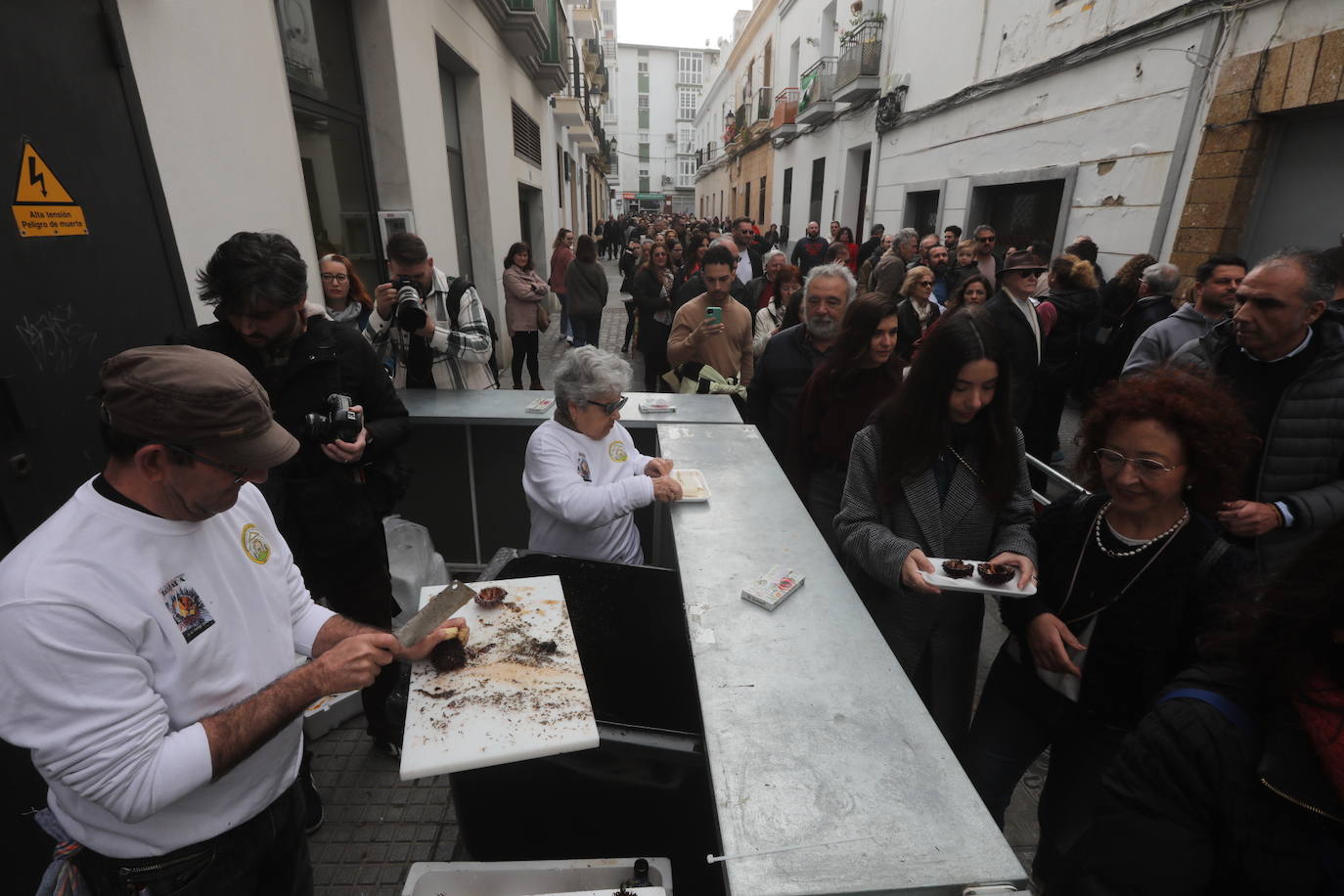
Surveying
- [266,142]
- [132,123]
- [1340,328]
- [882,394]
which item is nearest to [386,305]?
[266,142]

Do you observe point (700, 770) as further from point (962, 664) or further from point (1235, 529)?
point (1235, 529)

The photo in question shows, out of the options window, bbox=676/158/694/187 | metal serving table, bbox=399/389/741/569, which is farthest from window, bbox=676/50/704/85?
metal serving table, bbox=399/389/741/569

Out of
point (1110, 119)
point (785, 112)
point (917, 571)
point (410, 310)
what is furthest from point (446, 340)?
point (785, 112)

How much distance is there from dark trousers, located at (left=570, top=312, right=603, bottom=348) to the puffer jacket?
275 inches

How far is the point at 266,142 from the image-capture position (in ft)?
11.5

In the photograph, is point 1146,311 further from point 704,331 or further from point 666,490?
point 666,490

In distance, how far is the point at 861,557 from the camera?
86.7 inches

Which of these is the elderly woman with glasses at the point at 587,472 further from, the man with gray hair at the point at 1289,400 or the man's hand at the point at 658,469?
the man with gray hair at the point at 1289,400

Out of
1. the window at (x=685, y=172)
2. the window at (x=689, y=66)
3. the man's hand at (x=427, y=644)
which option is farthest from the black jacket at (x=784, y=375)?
the window at (x=689, y=66)

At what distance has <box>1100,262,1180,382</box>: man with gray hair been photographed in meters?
4.75

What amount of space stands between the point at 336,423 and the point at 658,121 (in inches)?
2663

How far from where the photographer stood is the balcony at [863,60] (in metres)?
13.5

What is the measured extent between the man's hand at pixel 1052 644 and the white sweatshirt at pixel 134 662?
2125 mm

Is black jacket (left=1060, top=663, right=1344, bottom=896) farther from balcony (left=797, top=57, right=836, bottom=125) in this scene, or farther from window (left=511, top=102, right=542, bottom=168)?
balcony (left=797, top=57, right=836, bottom=125)
